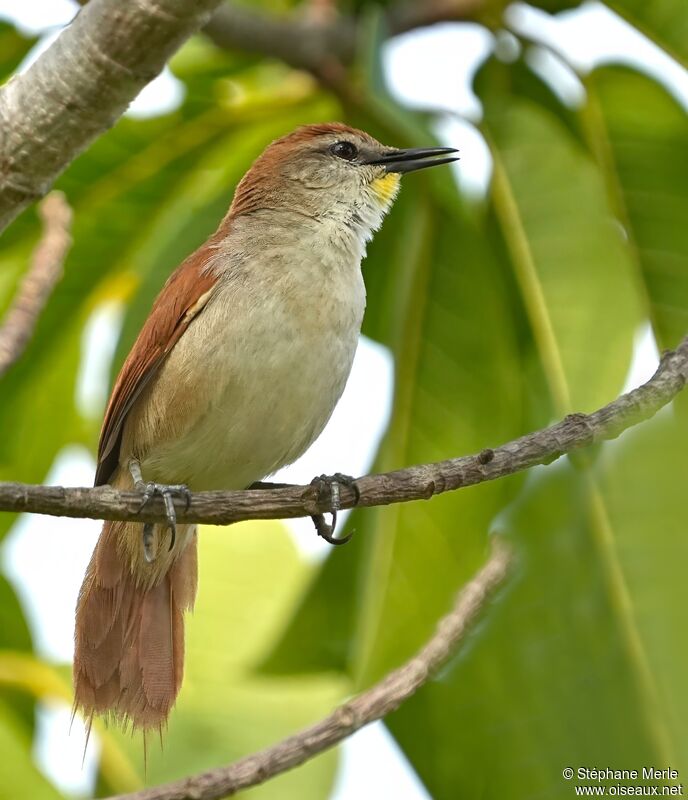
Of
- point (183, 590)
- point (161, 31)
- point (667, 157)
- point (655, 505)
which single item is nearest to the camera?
point (161, 31)

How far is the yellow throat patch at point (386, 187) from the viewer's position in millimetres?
4594

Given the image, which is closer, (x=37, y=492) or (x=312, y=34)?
(x=37, y=492)

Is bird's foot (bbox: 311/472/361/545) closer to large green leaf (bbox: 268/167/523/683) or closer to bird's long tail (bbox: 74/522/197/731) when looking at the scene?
large green leaf (bbox: 268/167/523/683)

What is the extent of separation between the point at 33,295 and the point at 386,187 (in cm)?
145

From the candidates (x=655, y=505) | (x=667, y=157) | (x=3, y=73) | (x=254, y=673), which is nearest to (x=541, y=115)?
(x=667, y=157)

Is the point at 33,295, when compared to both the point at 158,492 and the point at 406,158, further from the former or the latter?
the point at 406,158

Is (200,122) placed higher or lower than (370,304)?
higher

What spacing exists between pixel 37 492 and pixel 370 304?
250 cm

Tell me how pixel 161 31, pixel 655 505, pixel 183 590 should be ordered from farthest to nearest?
pixel 183 590, pixel 655 505, pixel 161 31

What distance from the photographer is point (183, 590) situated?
182 inches

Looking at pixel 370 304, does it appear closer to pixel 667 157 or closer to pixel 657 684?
pixel 667 157

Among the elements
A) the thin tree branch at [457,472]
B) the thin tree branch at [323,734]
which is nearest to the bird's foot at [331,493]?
the thin tree branch at [457,472]

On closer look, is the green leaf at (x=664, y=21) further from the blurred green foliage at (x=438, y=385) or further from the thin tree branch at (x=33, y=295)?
the thin tree branch at (x=33, y=295)

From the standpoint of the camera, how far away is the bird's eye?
471 cm
